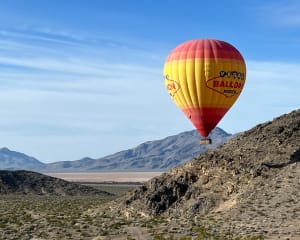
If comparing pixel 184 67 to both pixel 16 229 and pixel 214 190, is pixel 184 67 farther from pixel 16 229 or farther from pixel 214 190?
pixel 16 229

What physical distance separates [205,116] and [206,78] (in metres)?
3.58

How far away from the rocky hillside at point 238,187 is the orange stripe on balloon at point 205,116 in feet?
16.9

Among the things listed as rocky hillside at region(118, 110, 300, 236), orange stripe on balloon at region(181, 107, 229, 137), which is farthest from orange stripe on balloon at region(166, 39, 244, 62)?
rocky hillside at region(118, 110, 300, 236)

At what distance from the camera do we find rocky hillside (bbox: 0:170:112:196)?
4988 inches

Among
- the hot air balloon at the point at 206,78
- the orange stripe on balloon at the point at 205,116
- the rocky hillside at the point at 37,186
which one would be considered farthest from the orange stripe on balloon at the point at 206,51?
the rocky hillside at the point at 37,186

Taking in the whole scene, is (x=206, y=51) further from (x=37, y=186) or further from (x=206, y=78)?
(x=37, y=186)

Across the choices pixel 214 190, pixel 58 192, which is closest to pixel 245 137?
pixel 214 190

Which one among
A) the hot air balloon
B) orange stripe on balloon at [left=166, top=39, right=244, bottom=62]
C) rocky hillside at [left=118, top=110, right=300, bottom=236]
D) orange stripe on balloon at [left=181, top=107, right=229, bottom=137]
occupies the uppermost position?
orange stripe on balloon at [left=166, top=39, right=244, bottom=62]

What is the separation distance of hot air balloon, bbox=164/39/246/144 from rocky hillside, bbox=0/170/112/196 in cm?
7256

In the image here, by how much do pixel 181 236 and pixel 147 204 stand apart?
12.5 meters

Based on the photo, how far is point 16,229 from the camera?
2115 inches

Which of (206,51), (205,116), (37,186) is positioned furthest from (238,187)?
(37,186)

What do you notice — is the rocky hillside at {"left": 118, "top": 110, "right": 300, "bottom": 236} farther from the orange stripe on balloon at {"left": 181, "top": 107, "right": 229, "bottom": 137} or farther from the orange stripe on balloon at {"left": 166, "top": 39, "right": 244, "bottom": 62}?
the orange stripe on balloon at {"left": 166, "top": 39, "right": 244, "bottom": 62}

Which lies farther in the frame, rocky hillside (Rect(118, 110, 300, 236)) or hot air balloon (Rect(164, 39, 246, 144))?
hot air balloon (Rect(164, 39, 246, 144))
